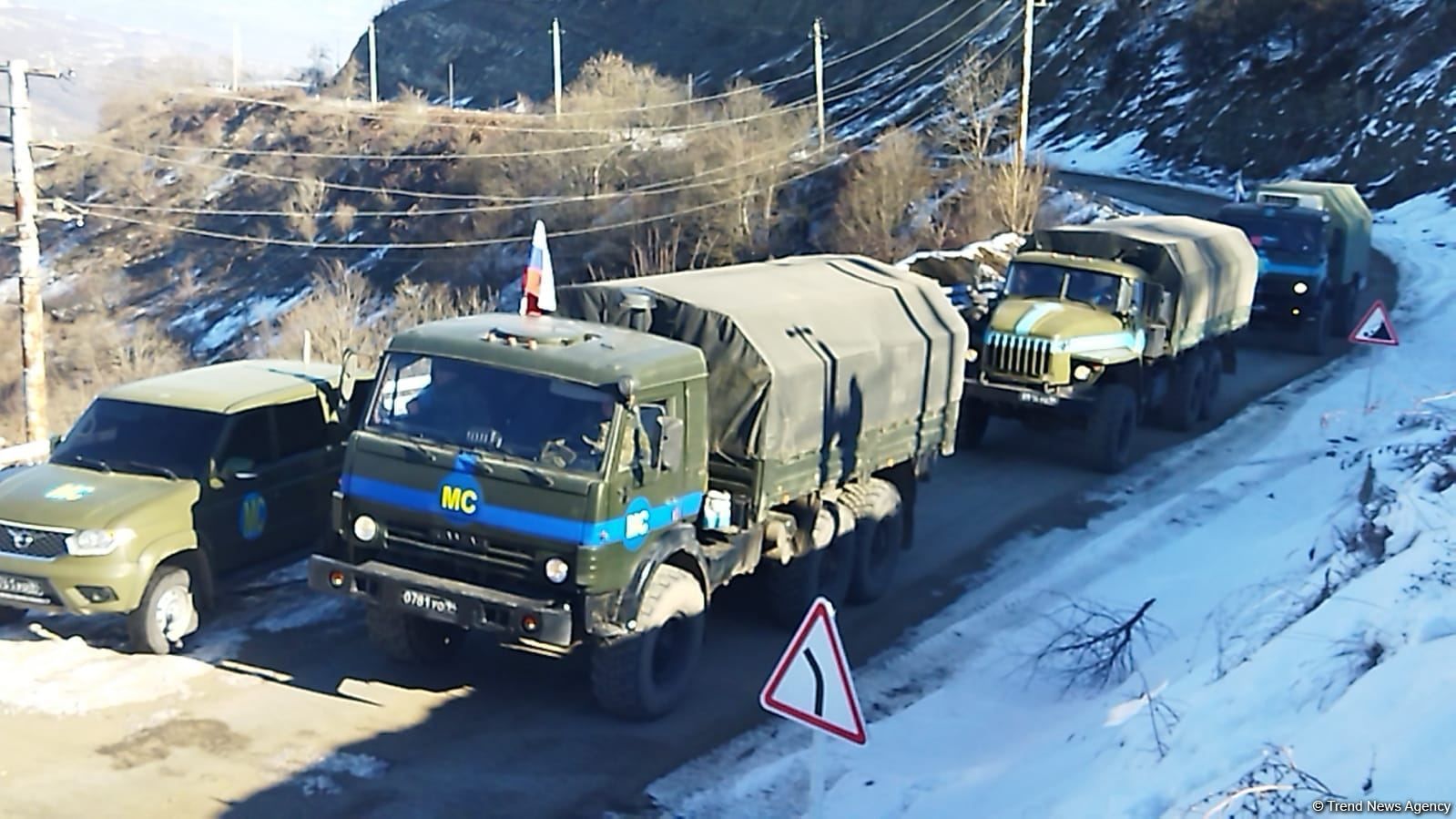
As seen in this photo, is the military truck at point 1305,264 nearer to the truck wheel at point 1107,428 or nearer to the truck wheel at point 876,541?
the truck wheel at point 1107,428

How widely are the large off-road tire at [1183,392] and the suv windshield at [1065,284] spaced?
1875mm

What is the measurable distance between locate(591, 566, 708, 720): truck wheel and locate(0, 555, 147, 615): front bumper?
3120 mm

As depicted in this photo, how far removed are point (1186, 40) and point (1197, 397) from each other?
152 ft

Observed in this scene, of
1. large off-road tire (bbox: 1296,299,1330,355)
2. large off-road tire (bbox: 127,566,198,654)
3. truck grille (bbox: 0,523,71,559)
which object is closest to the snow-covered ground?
large off-road tire (bbox: 127,566,198,654)

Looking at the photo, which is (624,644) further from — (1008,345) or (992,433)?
(992,433)

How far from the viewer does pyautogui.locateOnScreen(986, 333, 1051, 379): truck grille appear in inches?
651

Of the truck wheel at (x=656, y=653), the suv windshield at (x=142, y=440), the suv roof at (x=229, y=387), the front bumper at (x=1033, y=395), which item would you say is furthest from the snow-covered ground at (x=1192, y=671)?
the suv roof at (x=229, y=387)

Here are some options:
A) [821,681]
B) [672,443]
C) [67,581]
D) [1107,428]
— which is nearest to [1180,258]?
[1107,428]

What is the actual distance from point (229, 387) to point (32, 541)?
6.73 ft

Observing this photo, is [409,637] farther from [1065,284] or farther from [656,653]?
A: [1065,284]

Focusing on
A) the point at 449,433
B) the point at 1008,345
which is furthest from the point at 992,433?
the point at 449,433

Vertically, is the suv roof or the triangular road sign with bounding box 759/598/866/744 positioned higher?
the suv roof

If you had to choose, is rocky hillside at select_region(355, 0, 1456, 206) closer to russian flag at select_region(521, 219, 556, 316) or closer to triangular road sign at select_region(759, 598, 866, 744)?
russian flag at select_region(521, 219, 556, 316)

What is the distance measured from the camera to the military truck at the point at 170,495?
9.83 metres
